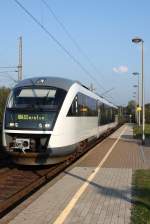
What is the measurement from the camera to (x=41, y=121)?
47.2 feet

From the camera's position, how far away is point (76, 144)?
54.6ft

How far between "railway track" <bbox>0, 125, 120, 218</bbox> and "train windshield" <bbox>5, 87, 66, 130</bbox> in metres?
1.45

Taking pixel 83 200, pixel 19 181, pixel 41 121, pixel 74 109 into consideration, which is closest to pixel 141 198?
pixel 83 200

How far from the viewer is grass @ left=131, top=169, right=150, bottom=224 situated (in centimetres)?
791

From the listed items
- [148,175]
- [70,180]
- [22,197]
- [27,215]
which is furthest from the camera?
[148,175]

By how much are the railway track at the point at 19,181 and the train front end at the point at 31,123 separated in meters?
0.45

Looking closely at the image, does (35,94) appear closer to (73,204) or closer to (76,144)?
(76,144)

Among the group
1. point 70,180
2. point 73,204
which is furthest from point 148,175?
point 73,204

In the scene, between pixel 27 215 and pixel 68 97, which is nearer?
pixel 27 215

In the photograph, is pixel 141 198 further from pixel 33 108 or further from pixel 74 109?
pixel 74 109

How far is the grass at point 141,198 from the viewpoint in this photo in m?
7.91

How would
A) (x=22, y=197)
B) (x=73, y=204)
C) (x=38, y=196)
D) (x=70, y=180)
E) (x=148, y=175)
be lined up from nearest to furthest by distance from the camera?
(x=73, y=204)
(x=38, y=196)
(x=22, y=197)
(x=70, y=180)
(x=148, y=175)

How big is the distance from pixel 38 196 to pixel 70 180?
8.11ft

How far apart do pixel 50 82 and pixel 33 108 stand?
1485 mm
